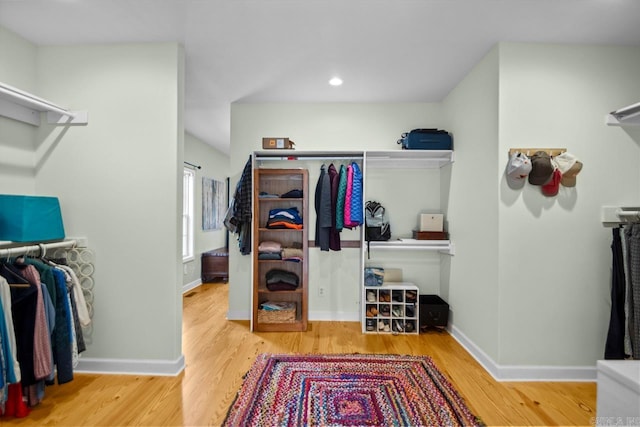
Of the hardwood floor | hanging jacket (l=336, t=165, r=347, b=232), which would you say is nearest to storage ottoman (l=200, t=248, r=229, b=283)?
the hardwood floor

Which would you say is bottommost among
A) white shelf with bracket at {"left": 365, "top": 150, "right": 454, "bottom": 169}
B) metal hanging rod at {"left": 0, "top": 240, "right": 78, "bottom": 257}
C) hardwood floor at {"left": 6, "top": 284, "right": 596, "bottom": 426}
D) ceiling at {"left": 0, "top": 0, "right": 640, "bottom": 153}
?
hardwood floor at {"left": 6, "top": 284, "right": 596, "bottom": 426}

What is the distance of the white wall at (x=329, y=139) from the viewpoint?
3.51 m

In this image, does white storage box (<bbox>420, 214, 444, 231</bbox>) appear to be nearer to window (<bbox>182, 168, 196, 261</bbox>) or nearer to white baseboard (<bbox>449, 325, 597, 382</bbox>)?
white baseboard (<bbox>449, 325, 597, 382</bbox>)

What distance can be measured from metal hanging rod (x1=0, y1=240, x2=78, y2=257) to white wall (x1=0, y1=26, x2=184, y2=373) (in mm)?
130

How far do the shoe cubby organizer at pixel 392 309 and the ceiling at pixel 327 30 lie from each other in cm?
217

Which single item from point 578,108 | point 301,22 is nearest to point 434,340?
point 578,108

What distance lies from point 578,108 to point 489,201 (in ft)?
3.09

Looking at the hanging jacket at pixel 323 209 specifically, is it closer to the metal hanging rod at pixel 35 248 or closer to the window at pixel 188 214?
the metal hanging rod at pixel 35 248

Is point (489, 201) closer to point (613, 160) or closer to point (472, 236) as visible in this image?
point (472, 236)

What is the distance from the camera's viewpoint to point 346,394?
2.05 meters

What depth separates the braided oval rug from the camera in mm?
1809

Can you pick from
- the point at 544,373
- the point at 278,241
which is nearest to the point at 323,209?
the point at 278,241

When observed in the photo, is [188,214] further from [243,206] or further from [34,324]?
[34,324]

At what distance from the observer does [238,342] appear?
2.90 metres
